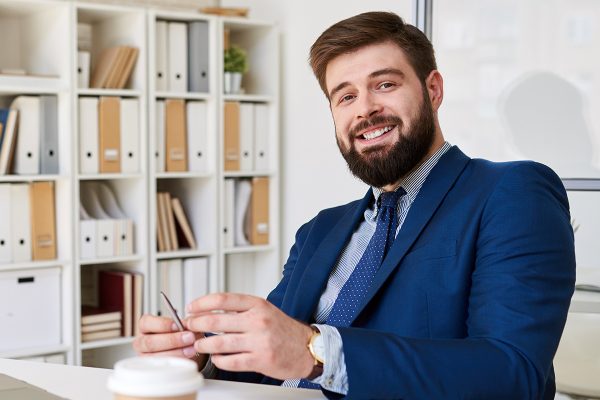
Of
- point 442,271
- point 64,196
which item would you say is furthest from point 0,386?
point 64,196

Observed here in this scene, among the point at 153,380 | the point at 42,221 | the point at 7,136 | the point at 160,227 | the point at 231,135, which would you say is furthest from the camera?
the point at 231,135

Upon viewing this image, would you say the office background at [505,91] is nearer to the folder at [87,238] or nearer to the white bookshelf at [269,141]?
the white bookshelf at [269,141]

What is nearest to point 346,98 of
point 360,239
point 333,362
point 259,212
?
point 360,239

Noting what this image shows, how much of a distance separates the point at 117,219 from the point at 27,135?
536 millimetres

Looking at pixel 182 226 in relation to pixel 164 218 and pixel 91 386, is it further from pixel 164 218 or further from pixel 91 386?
pixel 91 386

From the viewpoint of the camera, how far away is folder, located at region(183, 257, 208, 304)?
406 centimetres

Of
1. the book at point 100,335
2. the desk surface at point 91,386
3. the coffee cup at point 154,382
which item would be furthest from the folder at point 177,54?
the coffee cup at point 154,382

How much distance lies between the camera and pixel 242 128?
4.17 metres

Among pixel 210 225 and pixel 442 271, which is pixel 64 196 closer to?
pixel 210 225

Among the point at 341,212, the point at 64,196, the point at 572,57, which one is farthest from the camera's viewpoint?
the point at 64,196

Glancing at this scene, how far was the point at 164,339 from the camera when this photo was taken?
147 centimetres

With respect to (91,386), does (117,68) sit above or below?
above

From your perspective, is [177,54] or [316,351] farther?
[177,54]

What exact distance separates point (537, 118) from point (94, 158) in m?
1.84
